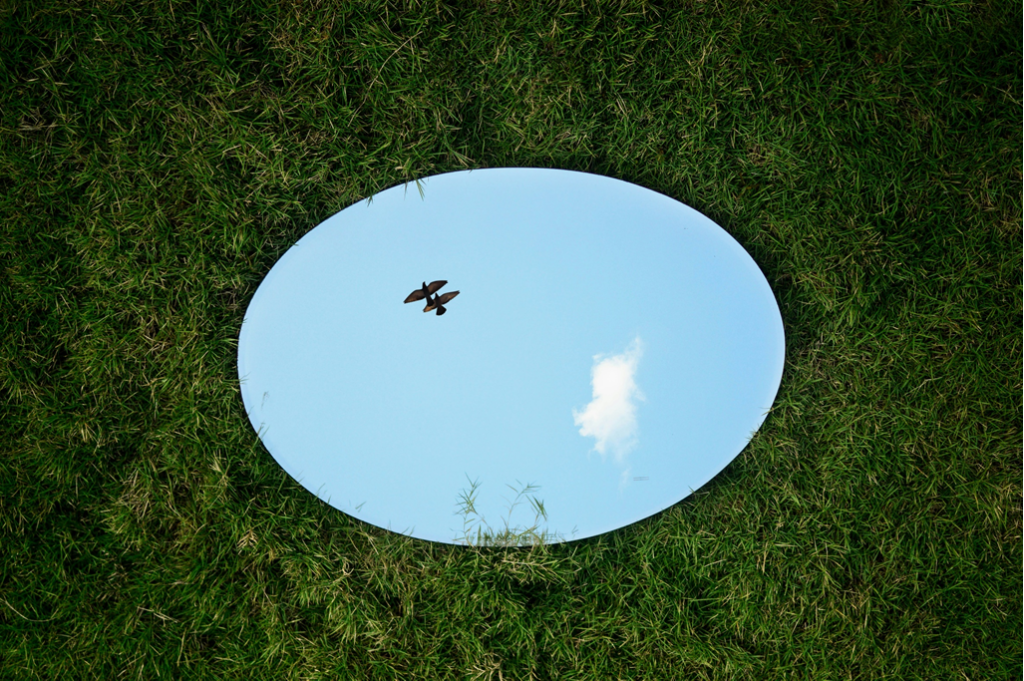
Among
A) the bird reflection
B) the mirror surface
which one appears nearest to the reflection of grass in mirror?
the mirror surface

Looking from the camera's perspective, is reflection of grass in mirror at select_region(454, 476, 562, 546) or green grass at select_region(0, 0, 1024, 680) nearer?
reflection of grass in mirror at select_region(454, 476, 562, 546)

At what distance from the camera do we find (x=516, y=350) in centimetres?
157

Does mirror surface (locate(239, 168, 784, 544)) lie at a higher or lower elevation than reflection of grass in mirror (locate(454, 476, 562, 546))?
higher

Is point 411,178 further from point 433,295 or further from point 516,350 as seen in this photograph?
point 516,350

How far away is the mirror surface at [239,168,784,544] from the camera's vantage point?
157 cm

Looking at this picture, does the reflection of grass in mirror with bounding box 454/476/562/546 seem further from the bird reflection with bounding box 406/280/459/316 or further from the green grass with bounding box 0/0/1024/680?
the bird reflection with bounding box 406/280/459/316

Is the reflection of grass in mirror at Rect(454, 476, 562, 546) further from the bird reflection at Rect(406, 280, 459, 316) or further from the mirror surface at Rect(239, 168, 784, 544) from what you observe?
the bird reflection at Rect(406, 280, 459, 316)

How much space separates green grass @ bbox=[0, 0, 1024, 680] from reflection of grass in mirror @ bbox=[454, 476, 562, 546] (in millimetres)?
144

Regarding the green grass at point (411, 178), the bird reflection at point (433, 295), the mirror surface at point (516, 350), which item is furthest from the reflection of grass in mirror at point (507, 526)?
the bird reflection at point (433, 295)

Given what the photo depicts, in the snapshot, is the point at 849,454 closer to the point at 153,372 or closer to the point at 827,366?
the point at 827,366

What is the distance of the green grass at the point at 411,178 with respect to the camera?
175cm

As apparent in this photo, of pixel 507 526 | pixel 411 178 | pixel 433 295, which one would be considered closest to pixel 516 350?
pixel 433 295

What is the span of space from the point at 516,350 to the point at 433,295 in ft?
0.92

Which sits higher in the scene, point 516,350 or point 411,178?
point 411,178
